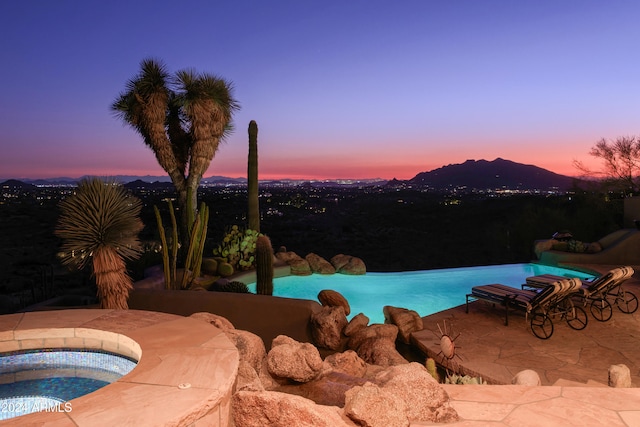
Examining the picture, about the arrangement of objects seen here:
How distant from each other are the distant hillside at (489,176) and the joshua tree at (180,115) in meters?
64.9

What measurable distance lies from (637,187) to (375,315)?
573 inches

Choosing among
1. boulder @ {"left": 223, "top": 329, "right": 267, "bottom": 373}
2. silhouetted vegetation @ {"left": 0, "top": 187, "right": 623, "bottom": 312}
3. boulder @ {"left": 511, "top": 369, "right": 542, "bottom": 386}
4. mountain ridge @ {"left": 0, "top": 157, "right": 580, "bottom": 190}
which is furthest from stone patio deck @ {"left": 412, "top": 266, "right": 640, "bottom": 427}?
mountain ridge @ {"left": 0, "top": 157, "right": 580, "bottom": 190}

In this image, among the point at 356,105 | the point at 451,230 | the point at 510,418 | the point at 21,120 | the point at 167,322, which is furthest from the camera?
the point at 451,230

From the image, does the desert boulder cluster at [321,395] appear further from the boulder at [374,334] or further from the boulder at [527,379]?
the boulder at [374,334]

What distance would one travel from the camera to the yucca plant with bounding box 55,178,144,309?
524 centimetres

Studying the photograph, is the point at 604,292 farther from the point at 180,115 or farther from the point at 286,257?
the point at 180,115

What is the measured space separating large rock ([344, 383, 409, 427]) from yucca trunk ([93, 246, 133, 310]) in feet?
13.1

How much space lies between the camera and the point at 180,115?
38.8 ft

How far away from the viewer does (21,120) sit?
19109 mm

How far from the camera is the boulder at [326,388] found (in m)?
3.81

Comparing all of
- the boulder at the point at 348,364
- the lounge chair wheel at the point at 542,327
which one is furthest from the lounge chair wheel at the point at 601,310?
the boulder at the point at 348,364

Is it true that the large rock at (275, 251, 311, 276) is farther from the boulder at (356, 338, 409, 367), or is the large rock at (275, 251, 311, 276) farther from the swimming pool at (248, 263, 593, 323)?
the boulder at (356, 338, 409, 367)

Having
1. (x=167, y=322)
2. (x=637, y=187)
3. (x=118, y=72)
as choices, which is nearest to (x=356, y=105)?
Answer: (x=118, y=72)

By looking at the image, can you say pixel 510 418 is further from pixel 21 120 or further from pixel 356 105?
pixel 21 120
